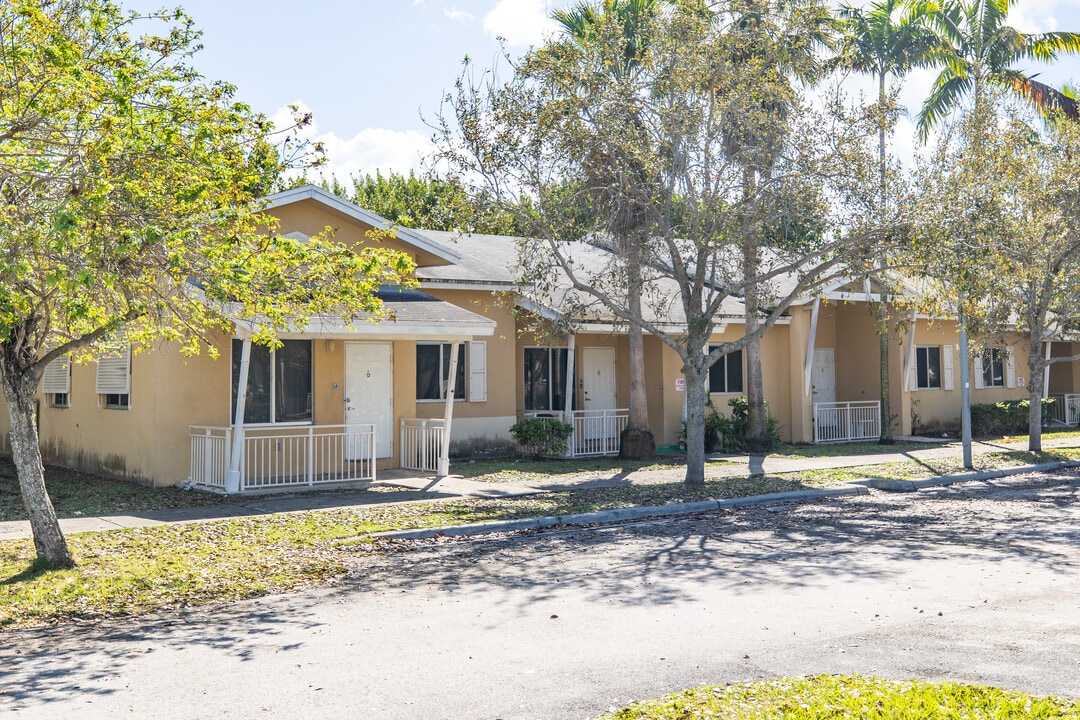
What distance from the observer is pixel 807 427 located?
Result: 24.1 metres

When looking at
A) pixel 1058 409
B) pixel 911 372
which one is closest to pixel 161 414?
pixel 911 372

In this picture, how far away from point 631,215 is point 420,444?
18.3ft

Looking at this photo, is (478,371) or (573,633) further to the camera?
(478,371)

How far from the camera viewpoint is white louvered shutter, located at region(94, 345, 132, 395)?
15844 mm

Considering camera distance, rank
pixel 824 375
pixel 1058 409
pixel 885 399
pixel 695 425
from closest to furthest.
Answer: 1. pixel 695 425
2. pixel 885 399
3. pixel 824 375
4. pixel 1058 409

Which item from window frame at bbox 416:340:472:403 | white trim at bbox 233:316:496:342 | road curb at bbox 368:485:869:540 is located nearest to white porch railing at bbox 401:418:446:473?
white trim at bbox 233:316:496:342

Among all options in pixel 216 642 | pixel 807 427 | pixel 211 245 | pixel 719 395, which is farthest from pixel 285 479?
pixel 807 427

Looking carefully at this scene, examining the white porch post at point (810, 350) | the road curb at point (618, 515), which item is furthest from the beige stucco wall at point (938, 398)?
the road curb at point (618, 515)

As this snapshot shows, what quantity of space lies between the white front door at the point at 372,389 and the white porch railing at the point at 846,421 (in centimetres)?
1155

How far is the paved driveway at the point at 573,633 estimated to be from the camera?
Result: 217 inches

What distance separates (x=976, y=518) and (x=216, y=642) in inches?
379

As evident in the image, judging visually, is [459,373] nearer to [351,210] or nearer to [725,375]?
[351,210]

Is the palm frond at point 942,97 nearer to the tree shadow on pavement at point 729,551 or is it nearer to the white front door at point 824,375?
the white front door at point 824,375

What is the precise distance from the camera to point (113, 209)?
773cm
